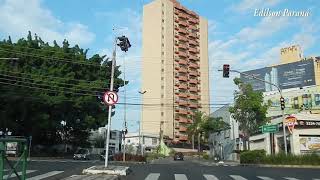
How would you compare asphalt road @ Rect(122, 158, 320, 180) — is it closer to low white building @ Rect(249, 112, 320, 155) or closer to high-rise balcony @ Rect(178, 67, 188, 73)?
low white building @ Rect(249, 112, 320, 155)

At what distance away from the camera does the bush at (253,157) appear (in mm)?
41703

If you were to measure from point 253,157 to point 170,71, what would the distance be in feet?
264

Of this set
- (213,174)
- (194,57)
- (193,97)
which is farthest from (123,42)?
(194,57)

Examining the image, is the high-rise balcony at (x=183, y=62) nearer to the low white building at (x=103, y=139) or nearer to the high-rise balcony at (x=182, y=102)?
the high-rise balcony at (x=182, y=102)

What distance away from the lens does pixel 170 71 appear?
12231 cm

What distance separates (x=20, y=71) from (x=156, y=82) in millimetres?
69882

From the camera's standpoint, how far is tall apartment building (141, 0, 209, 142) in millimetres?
120250

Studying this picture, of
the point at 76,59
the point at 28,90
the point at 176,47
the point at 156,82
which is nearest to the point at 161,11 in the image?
the point at 176,47

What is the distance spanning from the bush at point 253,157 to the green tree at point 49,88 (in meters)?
20.8

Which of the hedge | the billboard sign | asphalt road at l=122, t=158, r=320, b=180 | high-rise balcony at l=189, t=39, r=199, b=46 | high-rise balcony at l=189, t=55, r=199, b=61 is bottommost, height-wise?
asphalt road at l=122, t=158, r=320, b=180

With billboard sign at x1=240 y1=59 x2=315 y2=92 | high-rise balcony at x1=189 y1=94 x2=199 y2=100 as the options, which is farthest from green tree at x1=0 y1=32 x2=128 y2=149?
high-rise balcony at x1=189 y1=94 x2=199 y2=100

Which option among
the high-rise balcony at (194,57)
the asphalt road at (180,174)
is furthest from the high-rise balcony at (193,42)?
the asphalt road at (180,174)

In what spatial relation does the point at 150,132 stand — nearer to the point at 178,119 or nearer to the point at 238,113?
the point at 178,119

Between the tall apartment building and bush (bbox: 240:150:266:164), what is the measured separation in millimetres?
69461
